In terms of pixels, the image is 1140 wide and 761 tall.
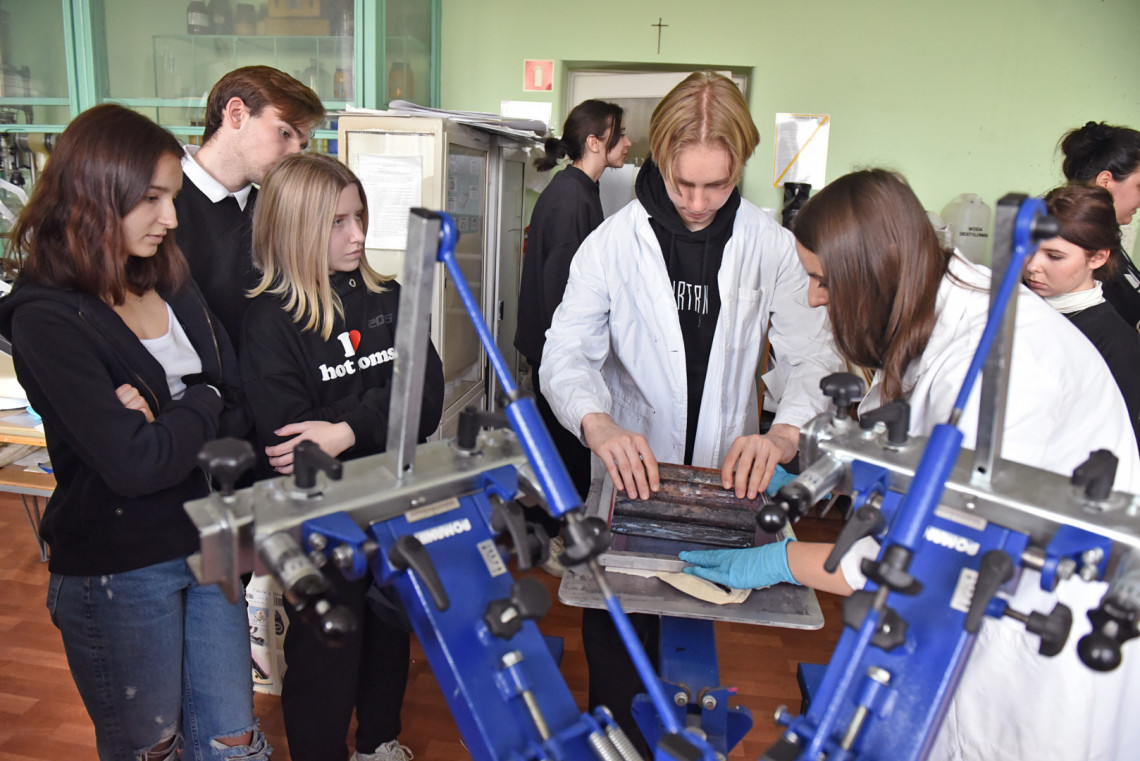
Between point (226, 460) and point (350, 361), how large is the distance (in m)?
0.86

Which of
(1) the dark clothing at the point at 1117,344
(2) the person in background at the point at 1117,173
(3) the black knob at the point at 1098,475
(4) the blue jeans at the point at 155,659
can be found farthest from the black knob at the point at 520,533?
(2) the person in background at the point at 1117,173

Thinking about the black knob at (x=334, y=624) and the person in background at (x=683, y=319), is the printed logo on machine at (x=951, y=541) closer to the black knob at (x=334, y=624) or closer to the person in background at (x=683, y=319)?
the black knob at (x=334, y=624)

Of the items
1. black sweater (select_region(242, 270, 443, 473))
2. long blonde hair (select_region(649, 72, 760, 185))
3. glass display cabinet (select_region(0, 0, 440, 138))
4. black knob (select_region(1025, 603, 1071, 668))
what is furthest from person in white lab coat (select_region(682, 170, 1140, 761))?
glass display cabinet (select_region(0, 0, 440, 138))

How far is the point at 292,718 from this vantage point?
58.7 inches

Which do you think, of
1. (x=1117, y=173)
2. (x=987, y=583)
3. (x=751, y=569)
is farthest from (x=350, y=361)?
(x=1117, y=173)

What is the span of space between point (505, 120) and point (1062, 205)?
6.00 ft

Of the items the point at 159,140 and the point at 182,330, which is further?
the point at 182,330

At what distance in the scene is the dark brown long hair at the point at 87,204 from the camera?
1146mm

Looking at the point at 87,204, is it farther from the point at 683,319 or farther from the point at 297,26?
the point at 297,26

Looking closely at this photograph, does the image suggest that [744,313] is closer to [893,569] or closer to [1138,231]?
[893,569]

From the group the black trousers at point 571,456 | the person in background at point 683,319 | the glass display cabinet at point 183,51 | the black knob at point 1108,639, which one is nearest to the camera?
the black knob at point 1108,639

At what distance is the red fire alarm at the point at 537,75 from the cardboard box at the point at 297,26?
113cm

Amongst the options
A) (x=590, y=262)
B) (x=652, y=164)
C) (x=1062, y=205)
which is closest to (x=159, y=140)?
(x=590, y=262)

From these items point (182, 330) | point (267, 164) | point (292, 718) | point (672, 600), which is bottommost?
point (292, 718)
